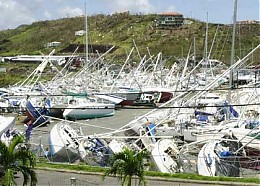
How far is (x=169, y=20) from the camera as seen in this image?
134 m

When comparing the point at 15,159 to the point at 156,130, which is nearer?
the point at 15,159

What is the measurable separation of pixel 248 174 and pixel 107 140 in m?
7.22

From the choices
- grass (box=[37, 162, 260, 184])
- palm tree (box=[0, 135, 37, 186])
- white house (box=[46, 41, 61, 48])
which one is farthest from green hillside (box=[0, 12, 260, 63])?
palm tree (box=[0, 135, 37, 186])

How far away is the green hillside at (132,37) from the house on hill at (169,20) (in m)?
2.33

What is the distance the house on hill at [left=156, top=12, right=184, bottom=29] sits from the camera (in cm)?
13150

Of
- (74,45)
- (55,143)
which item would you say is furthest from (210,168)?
(74,45)

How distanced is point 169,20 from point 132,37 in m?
15.8

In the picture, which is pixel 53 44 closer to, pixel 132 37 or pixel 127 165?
pixel 132 37

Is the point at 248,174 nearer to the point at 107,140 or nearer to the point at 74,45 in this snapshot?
the point at 107,140

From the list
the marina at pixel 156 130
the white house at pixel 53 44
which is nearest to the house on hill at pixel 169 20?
the white house at pixel 53 44

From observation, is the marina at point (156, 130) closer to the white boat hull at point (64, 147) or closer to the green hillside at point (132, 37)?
the white boat hull at point (64, 147)

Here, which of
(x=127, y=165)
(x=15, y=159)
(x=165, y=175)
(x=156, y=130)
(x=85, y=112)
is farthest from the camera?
(x=85, y=112)

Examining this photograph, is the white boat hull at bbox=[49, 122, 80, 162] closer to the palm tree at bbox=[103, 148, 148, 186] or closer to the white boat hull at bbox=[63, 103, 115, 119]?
the palm tree at bbox=[103, 148, 148, 186]

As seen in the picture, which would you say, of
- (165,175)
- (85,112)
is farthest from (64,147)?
(85,112)
